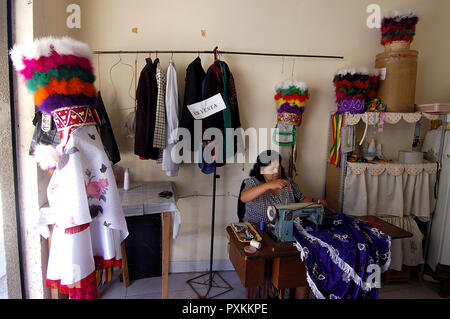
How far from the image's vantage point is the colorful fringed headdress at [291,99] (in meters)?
2.21

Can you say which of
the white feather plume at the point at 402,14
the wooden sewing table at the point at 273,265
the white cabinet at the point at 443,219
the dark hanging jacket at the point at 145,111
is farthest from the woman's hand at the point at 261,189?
the white feather plume at the point at 402,14

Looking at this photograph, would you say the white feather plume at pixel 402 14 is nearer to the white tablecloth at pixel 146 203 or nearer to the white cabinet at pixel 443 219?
the white cabinet at pixel 443 219

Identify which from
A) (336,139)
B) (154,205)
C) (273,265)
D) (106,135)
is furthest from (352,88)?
(106,135)

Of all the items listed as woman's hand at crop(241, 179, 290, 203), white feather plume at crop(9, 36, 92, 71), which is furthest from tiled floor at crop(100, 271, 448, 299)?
white feather plume at crop(9, 36, 92, 71)

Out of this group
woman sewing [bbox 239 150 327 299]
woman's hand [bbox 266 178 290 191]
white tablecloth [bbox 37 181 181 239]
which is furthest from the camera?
woman sewing [bbox 239 150 327 299]

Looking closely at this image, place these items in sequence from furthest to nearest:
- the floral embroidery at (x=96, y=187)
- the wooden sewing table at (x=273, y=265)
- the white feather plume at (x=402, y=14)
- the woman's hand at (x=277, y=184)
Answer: the white feather plume at (x=402, y=14) < the woman's hand at (x=277, y=184) < the wooden sewing table at (x=273, y=265) < the floral embroidery at (x=96, y=187)

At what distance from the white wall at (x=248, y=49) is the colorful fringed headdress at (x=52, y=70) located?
1.13 m

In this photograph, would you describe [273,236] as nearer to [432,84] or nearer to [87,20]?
[87,20]

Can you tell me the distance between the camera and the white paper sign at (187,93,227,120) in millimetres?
2039

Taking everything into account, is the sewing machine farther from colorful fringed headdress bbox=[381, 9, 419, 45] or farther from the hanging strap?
colorful fringed headdress bbox=[381, 9, 419, 45]

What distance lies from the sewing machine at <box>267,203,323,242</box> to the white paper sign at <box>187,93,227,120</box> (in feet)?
3.01

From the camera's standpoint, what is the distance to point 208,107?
2043 millimetres

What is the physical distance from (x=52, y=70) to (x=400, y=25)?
8.36ft

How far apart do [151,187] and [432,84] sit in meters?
2.90
